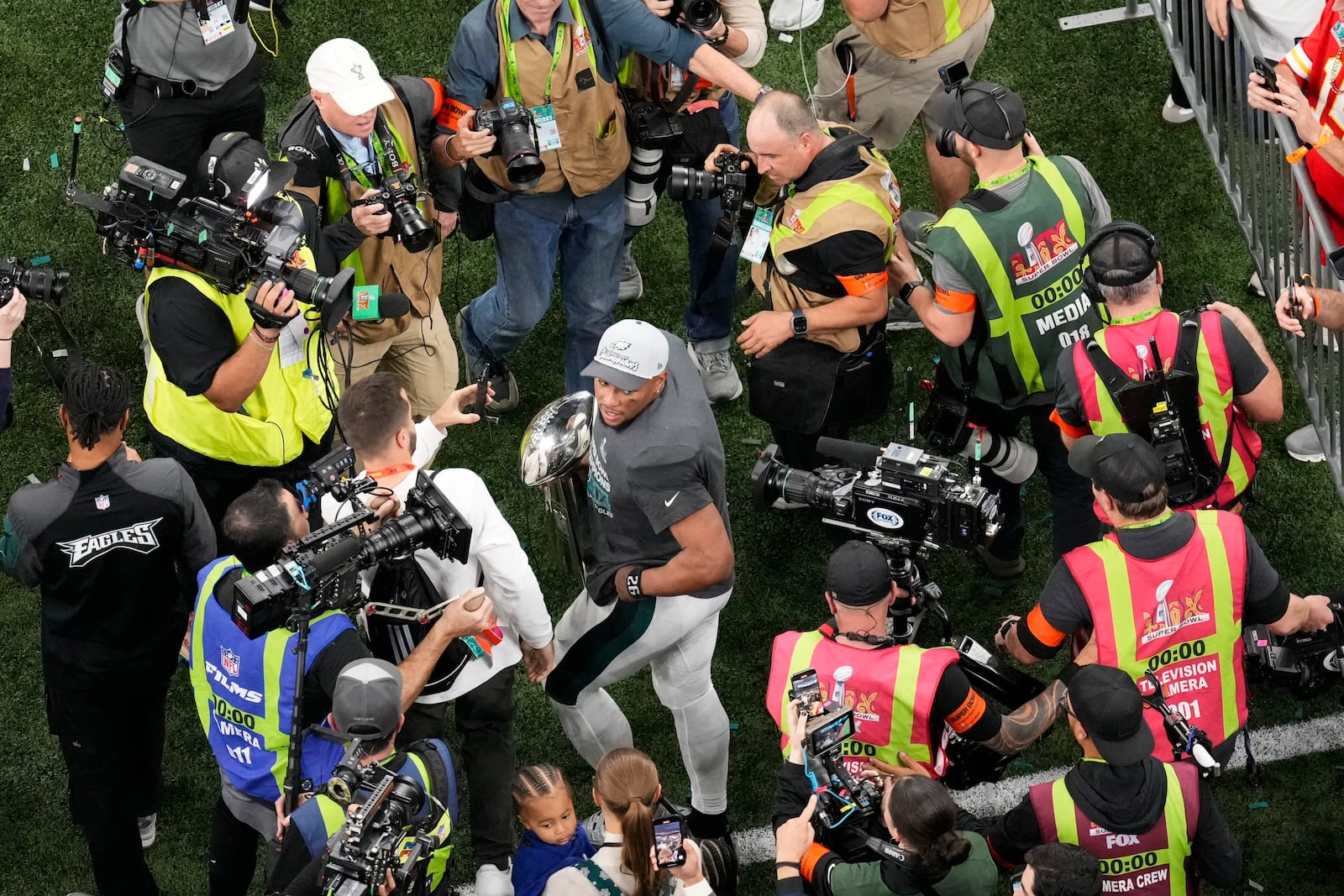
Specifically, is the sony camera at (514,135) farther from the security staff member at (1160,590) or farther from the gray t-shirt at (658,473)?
the security staff member at (1160,590)

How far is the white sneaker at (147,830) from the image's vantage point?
643 centimetres

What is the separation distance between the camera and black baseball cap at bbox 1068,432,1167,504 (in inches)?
201

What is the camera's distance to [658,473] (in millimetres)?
5398

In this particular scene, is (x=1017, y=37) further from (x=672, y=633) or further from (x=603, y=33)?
(x=672, y=633)

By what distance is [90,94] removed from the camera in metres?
9.00

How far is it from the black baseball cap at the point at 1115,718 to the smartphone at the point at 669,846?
1235mm

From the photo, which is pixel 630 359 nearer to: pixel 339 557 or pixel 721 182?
pixel 339 557

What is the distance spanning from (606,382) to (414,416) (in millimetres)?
2172

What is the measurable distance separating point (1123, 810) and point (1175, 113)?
4954 mm

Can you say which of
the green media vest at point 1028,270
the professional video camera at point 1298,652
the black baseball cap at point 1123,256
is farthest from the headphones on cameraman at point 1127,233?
the professional video camera at point 1298,652

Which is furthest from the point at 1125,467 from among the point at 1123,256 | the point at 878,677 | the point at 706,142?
the point at 706,142

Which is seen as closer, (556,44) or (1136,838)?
(1136,838)

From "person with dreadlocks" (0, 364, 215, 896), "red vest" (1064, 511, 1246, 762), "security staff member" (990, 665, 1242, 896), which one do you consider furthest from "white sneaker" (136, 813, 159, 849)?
"red vest" (1064, 511, 1246, 762)

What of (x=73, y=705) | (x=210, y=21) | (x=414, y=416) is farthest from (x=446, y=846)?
(x=210, y=21)
